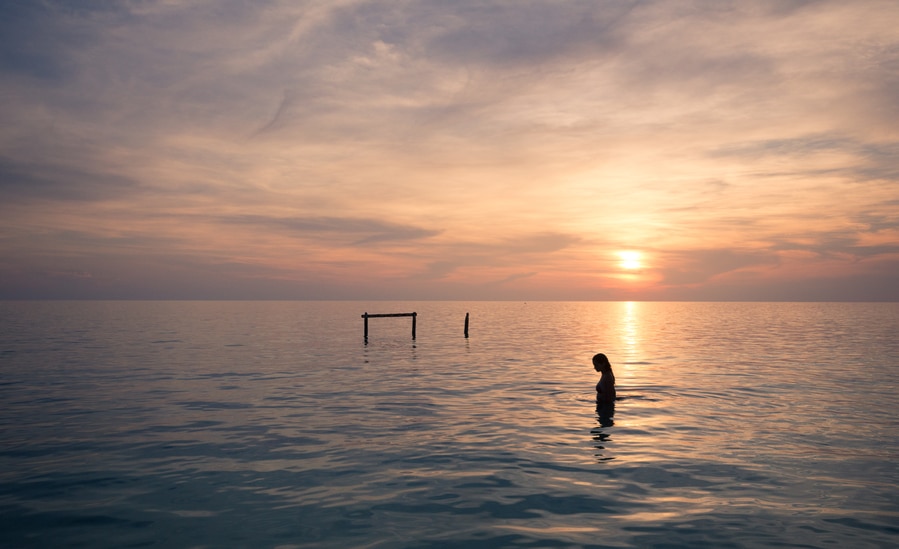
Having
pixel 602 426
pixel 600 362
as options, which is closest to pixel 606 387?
pixel 600 362

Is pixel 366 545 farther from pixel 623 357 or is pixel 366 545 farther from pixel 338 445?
pixel 623 357

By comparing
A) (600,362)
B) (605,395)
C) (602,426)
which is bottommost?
(602,426)

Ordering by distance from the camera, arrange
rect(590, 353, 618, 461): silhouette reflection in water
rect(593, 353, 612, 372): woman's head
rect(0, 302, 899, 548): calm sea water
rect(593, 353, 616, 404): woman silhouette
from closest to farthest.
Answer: rect(0, 302, 899, 548): calm sea water < rect(590, 353, 618, 461): silhouette reflection in water < rect(593, 353, 612, 372): woman's head < rect(593, 353, 616, 404): woman silhouette

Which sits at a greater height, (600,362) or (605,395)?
(600,362)

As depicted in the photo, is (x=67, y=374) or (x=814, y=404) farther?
(x=67, y=374)

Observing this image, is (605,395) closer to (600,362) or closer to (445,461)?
(600,362)

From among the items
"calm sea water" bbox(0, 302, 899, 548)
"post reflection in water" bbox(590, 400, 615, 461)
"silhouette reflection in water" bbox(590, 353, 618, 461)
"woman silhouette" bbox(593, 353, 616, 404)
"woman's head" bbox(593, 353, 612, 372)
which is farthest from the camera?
"woman silhouette" bbox(593, 353, 616, 404)

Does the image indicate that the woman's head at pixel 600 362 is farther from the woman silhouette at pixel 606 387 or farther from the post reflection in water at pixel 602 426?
the post reflection in water at pixel 602 426

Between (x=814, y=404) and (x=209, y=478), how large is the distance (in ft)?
65.2

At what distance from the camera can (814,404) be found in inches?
798

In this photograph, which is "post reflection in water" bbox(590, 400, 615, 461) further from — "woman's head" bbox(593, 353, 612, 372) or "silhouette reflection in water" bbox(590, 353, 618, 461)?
"woman's head" bbox(593, 353, 612, 372)

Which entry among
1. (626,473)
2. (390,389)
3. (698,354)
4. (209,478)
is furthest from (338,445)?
(698,354)

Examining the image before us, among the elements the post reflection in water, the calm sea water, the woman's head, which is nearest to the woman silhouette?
the woman's head

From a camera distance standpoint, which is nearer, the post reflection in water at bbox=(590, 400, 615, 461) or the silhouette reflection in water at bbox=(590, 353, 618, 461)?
the post reflection in water at bbox=(590, 400, 615, 461)
